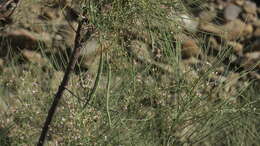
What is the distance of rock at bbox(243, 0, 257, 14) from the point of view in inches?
113

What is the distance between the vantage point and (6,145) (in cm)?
155

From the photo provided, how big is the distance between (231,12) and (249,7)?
97 millimetres

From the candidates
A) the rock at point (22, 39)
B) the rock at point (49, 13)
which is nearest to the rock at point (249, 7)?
the rock at point (49, 13)

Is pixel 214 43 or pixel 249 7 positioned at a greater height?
pixel 249 7

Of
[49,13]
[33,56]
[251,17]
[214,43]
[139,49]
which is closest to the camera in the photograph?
[139,49]

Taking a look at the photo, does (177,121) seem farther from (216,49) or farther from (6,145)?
(216,49)

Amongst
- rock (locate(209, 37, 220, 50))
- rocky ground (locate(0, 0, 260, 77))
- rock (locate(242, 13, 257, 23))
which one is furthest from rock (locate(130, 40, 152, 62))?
rock (locate(242, 13, 257, 23))

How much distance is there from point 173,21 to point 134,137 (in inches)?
21.6

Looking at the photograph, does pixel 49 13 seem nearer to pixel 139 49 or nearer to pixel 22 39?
pixel 22 39

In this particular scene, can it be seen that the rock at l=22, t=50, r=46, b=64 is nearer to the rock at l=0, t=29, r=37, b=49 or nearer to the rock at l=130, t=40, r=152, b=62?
the rock at l=0, t=29, r=37, b=49

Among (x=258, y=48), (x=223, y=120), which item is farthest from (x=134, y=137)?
(x=258, y=48)

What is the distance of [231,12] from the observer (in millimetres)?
2859

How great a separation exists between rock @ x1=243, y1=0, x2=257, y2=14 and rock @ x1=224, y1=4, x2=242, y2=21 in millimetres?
31

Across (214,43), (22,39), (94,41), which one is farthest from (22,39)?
(214,43)
